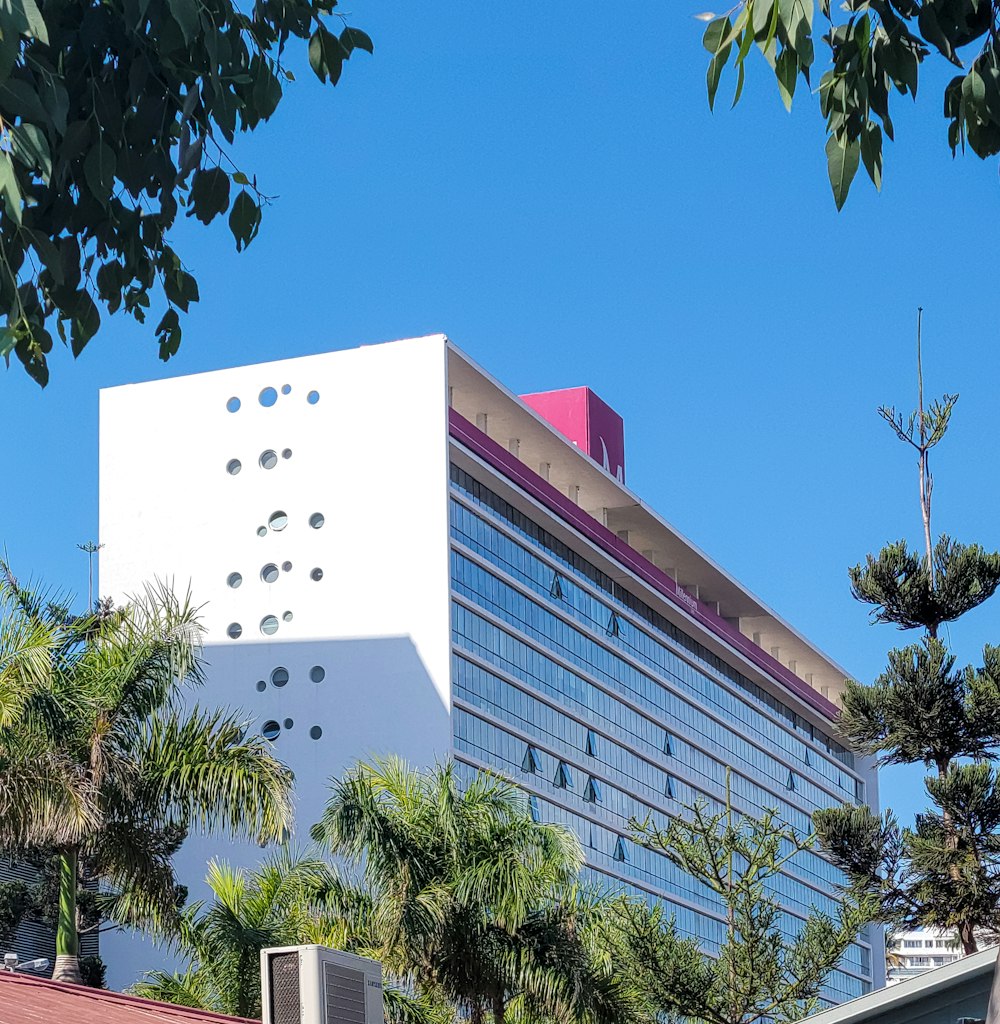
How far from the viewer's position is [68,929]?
17328 mm

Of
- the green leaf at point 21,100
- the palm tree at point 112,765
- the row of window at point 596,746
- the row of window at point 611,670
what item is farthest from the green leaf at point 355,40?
the row of window at point 611,670

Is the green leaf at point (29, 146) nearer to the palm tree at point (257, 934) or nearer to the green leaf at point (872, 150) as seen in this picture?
the green leaf at point (872, 150)

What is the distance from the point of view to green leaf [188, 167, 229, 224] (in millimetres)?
5305

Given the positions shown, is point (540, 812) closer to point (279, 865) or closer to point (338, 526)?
point (338, 526)

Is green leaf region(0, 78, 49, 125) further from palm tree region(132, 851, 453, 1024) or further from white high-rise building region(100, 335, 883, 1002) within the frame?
white high-rise building region(100, 335, 883, 1002)

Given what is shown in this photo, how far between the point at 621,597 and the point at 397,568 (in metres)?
19.3

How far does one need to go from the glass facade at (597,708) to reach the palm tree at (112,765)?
3829cm

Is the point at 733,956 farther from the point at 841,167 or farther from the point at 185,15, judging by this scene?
the point at 185,15

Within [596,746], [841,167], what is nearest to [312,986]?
[841,167]

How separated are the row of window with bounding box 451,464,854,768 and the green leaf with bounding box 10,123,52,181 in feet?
185

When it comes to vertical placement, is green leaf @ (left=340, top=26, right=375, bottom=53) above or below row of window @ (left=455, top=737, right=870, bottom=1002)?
below

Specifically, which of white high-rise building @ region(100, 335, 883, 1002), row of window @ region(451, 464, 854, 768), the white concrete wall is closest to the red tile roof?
the white concrete wall

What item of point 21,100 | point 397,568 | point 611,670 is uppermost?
point 397,568

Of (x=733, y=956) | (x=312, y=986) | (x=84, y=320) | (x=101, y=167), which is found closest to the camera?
(x=101, y=167)
